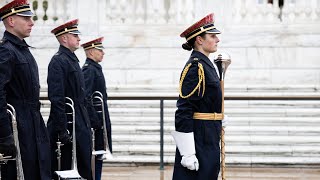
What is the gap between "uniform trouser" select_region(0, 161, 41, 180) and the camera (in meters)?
6.82

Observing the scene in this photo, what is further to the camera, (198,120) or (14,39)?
(198,120)

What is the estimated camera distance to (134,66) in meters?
16.1

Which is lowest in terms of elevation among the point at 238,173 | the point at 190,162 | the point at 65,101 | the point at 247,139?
the point at 238,173

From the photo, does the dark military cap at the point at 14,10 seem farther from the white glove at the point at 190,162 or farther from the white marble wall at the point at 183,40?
the white marble wall at the point at 183,40

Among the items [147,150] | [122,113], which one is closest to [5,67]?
[147,150]

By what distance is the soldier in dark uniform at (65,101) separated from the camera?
28.5ft

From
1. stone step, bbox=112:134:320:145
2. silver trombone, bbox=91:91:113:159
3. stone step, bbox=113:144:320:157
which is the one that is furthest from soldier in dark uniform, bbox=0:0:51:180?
stone step, bbox=112:134:320:145

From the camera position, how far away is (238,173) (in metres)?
12.4

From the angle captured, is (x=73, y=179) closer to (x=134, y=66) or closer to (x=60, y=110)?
(x=60, y=110)

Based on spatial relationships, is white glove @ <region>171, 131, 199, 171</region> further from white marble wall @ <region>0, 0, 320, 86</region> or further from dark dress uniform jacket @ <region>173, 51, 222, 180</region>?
white marble wall @ <region>0, 0, 320, 86</region>

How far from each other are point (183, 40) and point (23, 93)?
9.08 m

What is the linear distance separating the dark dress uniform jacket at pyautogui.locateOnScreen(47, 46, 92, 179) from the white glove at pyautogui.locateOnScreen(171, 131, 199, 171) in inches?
75.8

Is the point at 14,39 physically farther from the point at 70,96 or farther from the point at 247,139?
the point at 247,139

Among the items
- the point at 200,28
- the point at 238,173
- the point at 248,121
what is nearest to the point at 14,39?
the point at 200,28
